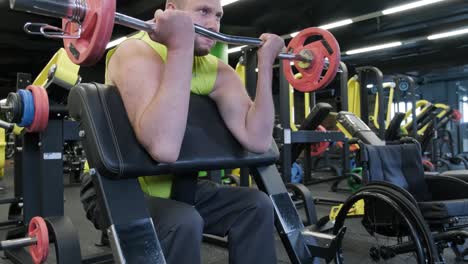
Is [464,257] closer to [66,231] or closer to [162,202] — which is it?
[162,202]

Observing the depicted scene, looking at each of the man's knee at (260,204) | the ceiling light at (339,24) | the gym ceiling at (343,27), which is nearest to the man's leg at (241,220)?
the man's knee at (260,204)

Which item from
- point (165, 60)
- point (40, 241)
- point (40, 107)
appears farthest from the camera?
point (40, 107)

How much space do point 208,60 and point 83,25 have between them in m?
0.42

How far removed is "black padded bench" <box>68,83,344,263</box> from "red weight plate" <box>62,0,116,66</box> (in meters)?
0.12

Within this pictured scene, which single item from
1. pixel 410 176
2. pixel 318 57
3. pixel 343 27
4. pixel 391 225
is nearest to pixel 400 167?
pixel 410 176

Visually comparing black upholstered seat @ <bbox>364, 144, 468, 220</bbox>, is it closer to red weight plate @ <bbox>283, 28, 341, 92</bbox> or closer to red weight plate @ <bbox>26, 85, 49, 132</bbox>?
red weight plate @ <bbox>283, 28, 341, 92</bbox>

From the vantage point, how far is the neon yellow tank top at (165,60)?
3.35 feet

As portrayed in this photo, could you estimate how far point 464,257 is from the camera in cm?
189

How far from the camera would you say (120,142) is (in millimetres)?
883

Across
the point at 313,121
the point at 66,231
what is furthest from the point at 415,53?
the point at 66,231

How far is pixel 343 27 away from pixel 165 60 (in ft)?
20.3

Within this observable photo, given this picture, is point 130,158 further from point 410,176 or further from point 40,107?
point 410,176

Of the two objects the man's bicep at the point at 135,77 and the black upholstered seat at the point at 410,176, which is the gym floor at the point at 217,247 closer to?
the black upholstered seat at the point at 410,176

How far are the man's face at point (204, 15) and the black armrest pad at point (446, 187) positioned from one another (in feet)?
4.44
